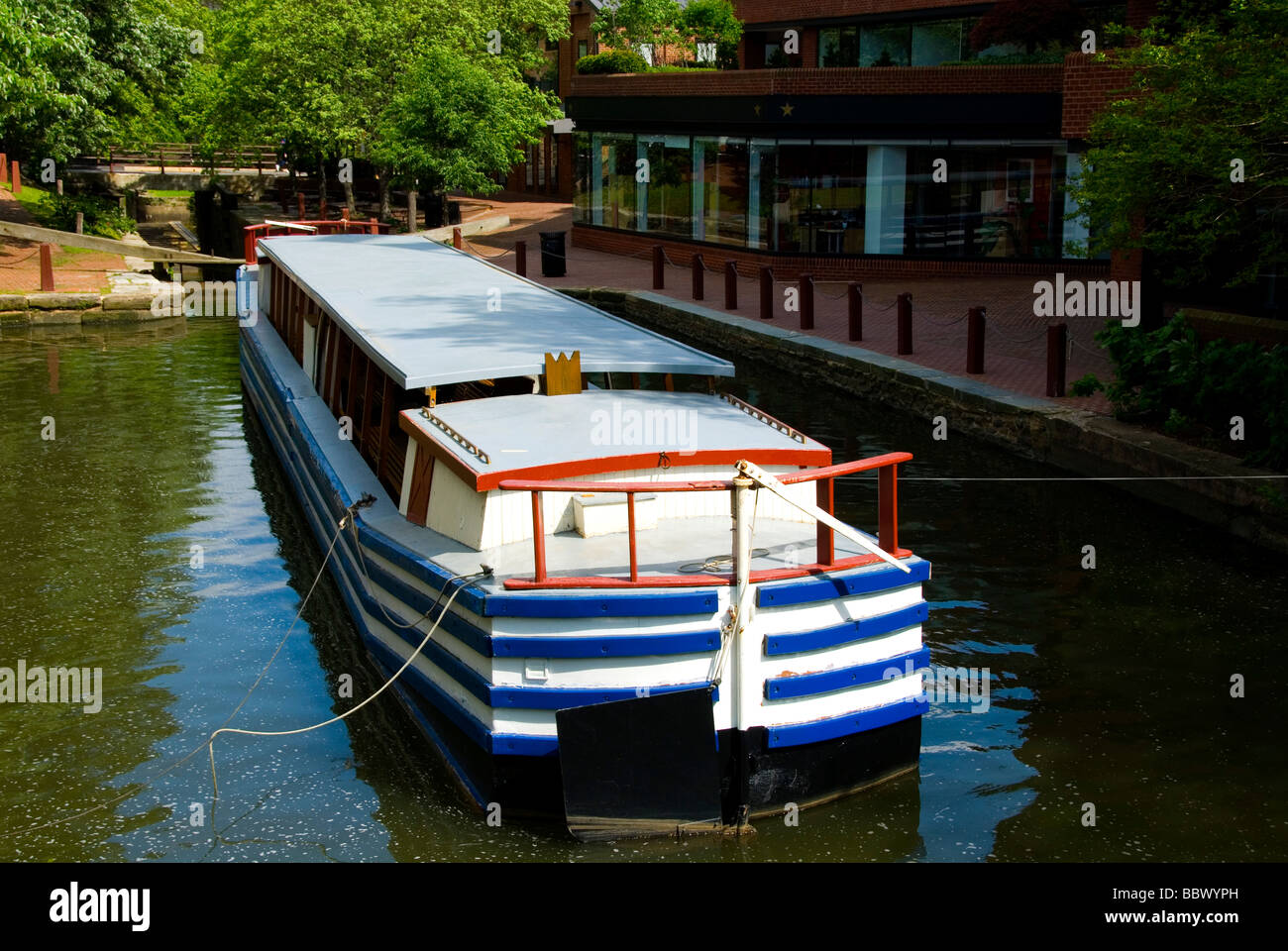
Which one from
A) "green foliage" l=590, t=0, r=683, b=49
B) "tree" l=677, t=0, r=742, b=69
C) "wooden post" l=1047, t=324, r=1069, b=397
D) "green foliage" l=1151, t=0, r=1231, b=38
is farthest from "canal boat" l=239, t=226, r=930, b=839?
"green foliage" l=590, t=0, r=683, b=49

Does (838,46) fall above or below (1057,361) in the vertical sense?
above

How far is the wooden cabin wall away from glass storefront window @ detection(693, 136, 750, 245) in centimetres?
1460

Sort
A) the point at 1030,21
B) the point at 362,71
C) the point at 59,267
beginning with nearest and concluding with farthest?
the point at 1030,21 → the point at 59,267 → the point at 362,71

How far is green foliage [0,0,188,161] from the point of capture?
84.8ft

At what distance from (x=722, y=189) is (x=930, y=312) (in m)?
8.00

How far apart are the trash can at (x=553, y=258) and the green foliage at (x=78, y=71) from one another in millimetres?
9677

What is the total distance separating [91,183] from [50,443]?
35801 millimetres

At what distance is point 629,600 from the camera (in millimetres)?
7074

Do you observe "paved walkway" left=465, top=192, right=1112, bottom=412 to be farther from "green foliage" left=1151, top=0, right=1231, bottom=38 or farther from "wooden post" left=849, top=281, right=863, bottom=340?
"green foliage" left=1151, top=0, right=1231, bottom=38

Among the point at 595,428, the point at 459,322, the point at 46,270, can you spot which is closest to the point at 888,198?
the point at 46,270

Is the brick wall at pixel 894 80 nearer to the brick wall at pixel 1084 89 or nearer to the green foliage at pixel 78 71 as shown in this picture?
the brick wall at pixel 1084 89

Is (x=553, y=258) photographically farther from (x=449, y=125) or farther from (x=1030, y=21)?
(x=1030, y=21)

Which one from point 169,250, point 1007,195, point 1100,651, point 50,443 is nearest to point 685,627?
point 1100,651

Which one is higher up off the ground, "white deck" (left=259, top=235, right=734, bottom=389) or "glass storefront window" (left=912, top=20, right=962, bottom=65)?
"glass storefront window" (left=912, top=20, right=962, bottom=65)
